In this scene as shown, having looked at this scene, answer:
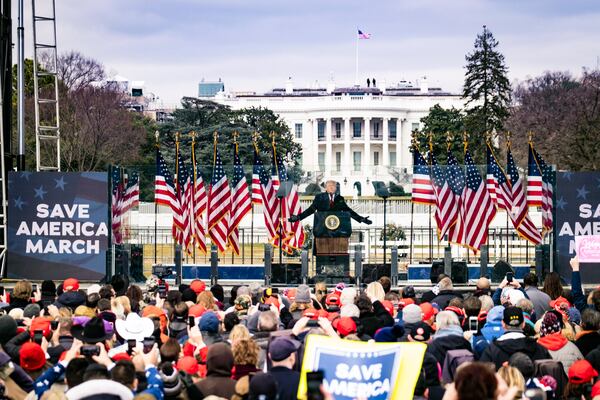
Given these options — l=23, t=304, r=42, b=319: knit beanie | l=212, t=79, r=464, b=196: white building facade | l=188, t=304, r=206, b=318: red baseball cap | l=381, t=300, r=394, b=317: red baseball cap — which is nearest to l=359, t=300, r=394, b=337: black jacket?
l=381, t=300, r=394, b=317: red baseball cap

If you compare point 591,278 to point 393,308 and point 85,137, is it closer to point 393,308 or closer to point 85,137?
point 393,308

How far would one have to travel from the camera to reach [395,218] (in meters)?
47.5

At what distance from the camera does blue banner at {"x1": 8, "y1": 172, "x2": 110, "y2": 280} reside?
1054 inches

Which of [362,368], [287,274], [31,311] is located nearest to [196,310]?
[31,311]

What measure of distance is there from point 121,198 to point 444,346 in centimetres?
1690

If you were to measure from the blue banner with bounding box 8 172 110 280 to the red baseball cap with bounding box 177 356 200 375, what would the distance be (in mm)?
16319

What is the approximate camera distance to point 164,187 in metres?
29.2

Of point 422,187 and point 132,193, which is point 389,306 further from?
point 132,193

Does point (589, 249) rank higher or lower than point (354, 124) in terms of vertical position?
lower

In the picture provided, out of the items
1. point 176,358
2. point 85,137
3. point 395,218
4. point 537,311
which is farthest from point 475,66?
point 176,358

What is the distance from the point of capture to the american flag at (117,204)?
27.1 metres

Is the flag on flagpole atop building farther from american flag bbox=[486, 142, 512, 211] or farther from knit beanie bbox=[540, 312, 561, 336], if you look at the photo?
knit beanie bbox=[540, 312, 561, 336]

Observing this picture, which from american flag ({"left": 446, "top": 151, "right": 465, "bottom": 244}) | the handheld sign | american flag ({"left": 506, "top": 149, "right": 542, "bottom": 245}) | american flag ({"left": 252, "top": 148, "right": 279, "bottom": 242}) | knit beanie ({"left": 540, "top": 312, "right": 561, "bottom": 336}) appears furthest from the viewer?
american flag ({"left": 252, "top": 148, "right": 279, "bottom": 242})

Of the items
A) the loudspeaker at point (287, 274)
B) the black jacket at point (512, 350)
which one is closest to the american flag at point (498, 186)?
the loudspeaker at point (287, 274)
